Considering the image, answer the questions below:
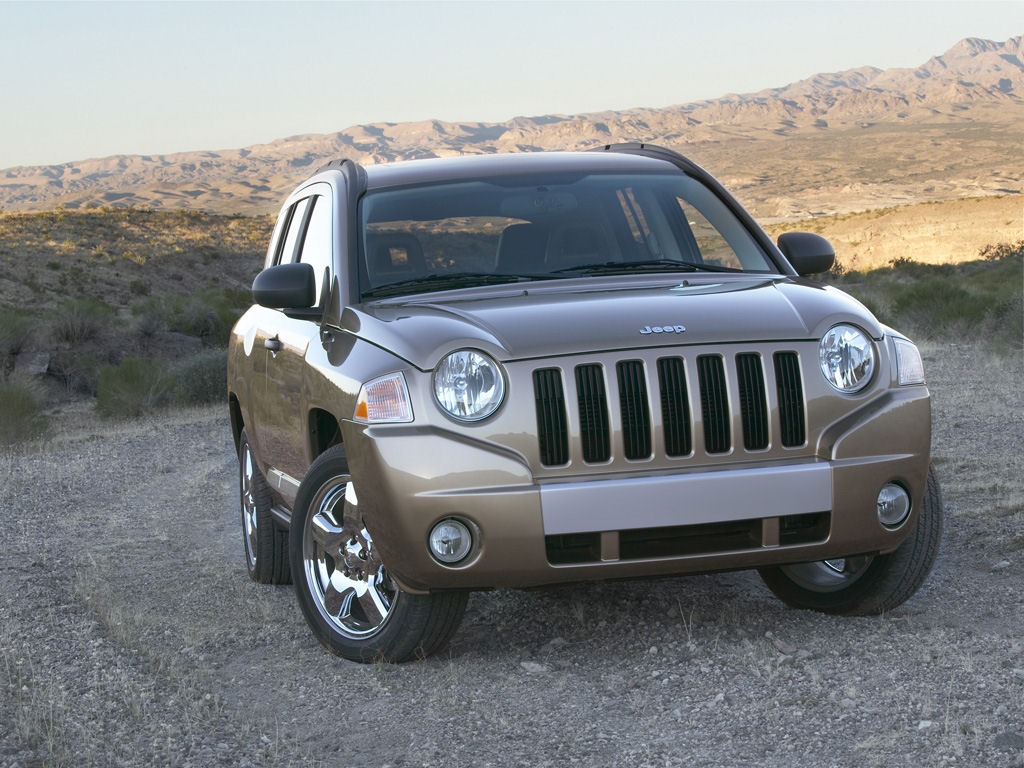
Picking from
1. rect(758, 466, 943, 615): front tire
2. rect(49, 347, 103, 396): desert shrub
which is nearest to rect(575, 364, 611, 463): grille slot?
rect(758, 466, 943, 615): front tire

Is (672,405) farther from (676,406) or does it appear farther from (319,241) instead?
(319,241)

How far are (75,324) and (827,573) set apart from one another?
26.2m

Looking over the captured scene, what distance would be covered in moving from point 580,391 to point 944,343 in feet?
52.1

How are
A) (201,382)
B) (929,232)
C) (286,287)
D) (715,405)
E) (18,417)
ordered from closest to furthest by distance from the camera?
1. (715,405)
2. (286,287)
3. (18,417)
4. (201,382)
5. (929,232)

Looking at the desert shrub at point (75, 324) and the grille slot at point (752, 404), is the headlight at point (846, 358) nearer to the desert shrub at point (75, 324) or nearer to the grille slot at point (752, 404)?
the grille slot at point (752, 404)

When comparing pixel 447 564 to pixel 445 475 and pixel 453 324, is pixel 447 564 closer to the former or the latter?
pixel 445 475

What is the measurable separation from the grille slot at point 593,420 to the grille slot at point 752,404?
461 mm

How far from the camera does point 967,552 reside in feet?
19.7

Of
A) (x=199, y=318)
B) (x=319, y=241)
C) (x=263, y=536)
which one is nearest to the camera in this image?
(x=319, y=241)

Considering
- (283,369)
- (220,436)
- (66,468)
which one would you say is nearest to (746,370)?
(283,369)

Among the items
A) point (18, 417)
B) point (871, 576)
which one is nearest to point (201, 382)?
point (18, 417)

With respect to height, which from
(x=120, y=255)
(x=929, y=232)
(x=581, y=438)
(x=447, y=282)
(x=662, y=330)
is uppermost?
(x=447, y=282)

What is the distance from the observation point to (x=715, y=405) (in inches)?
158

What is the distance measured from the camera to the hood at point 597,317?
13.1 feet
